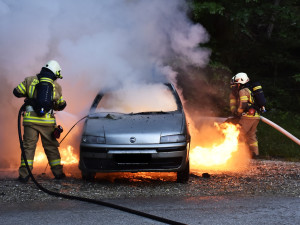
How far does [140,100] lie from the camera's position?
740cm

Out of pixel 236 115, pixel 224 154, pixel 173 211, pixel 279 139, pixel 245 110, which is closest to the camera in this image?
pixel 173 211

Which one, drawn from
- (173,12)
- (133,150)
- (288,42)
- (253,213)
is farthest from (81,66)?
(288,42)

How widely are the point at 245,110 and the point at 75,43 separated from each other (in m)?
3.70

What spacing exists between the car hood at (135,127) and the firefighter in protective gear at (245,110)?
2997 mm

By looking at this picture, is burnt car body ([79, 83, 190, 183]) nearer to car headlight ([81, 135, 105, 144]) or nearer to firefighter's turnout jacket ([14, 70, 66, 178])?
car headlight ([81, 135, 105, 144])

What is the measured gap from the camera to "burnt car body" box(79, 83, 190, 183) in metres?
6.21

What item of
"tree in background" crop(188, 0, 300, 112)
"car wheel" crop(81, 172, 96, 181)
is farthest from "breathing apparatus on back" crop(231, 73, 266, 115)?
"car wheel" crop(81, 172, 96, 181)

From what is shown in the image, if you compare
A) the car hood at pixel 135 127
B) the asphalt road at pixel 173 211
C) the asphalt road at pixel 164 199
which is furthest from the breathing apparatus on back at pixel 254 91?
the asphalt road at pixel 173 211

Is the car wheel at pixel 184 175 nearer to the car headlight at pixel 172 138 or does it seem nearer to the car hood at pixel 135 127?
the car headlight at pixel 172 138

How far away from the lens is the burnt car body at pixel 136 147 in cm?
621

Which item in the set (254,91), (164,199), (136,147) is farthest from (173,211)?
(254,91)

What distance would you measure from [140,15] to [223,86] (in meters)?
3.89

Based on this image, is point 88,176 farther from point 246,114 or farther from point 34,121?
point 246,114

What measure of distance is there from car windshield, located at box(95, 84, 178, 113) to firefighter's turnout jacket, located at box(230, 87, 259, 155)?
2.49 metres
